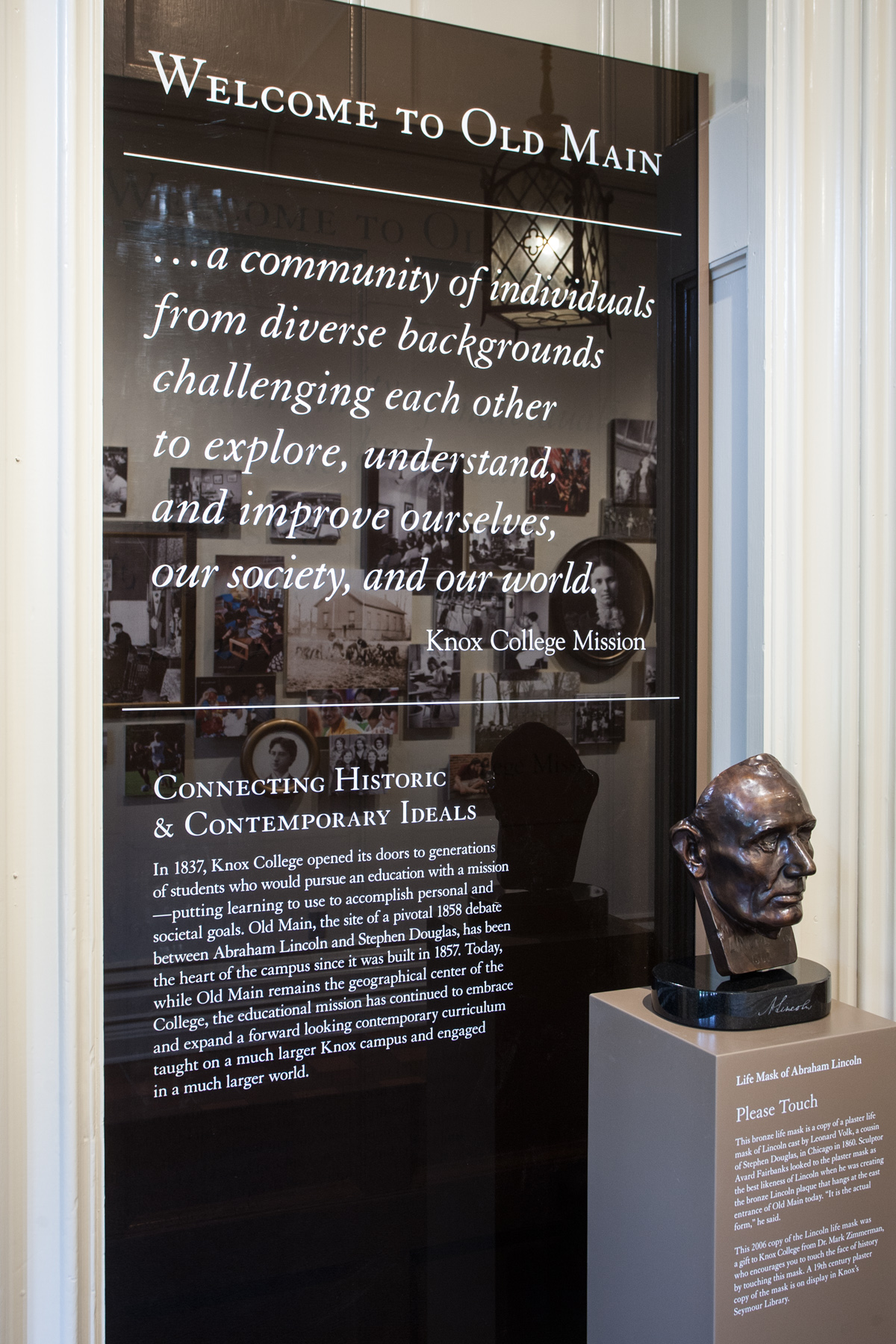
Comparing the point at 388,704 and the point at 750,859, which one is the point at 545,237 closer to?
the point at 388,704

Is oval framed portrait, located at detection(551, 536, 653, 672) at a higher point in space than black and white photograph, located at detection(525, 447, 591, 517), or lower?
lower

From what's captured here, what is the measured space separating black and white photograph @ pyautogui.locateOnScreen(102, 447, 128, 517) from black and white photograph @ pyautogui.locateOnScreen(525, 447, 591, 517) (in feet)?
2.59

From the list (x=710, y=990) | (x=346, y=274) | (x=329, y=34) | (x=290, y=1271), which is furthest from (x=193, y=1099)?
(x=329, y=34)

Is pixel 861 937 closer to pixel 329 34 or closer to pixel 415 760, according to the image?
pixel 415 760

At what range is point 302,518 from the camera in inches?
76.1

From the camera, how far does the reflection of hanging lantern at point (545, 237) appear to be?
207 cm

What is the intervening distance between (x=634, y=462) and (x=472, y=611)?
497 millimetres

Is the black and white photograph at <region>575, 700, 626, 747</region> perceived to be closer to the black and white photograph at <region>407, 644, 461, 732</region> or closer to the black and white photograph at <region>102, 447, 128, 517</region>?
the black and white photograph at <region>407, 644, 461, 732</region>

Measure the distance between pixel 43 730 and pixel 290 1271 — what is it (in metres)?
1.11

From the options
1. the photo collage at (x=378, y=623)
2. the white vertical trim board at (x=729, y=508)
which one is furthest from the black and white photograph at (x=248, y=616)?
the white vertical trim board at (x=729, y=508)

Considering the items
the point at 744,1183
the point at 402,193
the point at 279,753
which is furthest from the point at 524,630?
the point at 744,1183

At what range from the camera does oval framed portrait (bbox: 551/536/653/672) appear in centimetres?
213

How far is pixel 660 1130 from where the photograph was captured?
1667 millimetres

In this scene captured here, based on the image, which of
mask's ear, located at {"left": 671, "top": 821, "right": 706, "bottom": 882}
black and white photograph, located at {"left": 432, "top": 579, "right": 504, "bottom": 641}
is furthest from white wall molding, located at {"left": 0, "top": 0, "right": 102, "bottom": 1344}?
mask's ear, located at {"left": 671, "top": 821, "right": 706, "bottom": 882}
